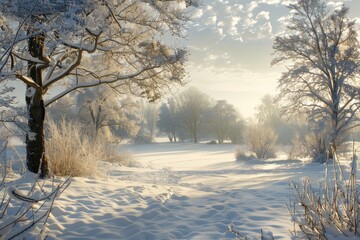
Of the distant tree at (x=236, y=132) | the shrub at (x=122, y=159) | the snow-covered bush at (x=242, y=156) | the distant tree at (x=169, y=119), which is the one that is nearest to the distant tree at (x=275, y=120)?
the distant tree at (x=236, y=132)

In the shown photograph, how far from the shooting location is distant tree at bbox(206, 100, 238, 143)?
167 feet

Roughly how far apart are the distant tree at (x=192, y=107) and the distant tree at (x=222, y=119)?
6.87 ft

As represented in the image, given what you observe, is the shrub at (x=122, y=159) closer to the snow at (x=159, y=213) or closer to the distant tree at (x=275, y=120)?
the snow at (x=159, y=213)

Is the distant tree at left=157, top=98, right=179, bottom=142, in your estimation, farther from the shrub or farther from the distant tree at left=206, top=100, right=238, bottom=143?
the shrub

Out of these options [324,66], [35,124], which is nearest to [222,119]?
[324,66]

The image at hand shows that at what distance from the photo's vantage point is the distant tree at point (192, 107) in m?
53.0

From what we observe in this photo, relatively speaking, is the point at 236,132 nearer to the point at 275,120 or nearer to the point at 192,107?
the point at 275,120

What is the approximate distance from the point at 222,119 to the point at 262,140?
97.0ft

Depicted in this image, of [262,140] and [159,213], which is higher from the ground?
[262,140]

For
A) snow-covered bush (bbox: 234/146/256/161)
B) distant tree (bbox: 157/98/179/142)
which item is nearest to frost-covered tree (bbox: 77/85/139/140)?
snow-covered bush (bbox: 234/146/256/161)

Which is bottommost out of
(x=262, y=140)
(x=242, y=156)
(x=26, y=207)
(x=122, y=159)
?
(x=242, y=156)

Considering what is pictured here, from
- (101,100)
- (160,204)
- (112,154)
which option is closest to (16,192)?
(160,204)

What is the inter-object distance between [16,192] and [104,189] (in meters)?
4.25

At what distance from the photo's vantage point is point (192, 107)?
53062mm
